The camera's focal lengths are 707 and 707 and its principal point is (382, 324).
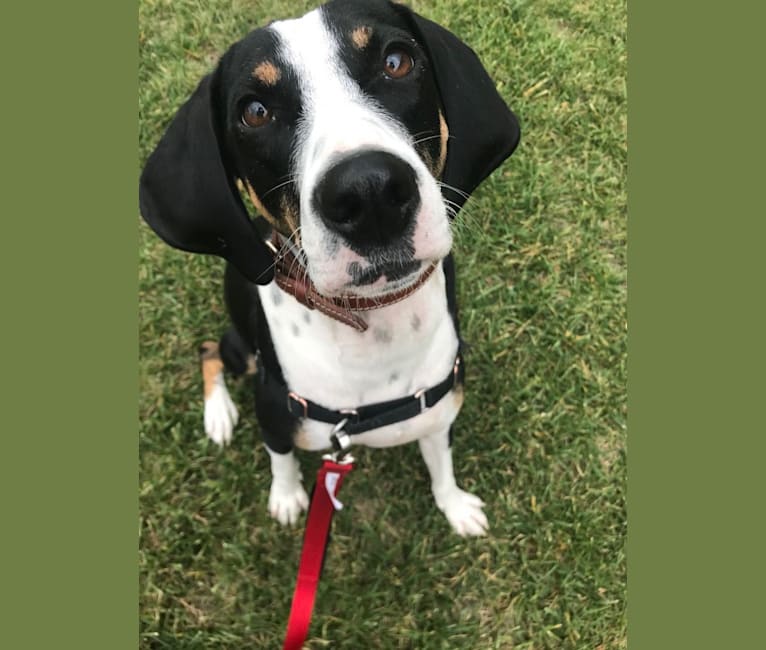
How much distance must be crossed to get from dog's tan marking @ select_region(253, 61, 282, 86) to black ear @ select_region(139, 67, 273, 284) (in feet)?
0.77

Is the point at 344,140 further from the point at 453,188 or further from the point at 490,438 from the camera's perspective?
the point at 490,438

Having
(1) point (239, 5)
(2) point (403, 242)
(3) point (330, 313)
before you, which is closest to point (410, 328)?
(3) point (330, 313)

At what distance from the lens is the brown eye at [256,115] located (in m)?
2.24

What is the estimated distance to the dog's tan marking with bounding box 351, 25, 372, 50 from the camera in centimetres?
220

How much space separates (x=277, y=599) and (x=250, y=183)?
2337 mm

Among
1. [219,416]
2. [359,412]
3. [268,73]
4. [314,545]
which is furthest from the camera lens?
[219,416]

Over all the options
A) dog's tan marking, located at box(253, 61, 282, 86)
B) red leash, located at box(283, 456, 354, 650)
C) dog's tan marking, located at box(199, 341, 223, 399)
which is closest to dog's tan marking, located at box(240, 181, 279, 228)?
dog's tan marking, located at box(253, 61, 282, 86)

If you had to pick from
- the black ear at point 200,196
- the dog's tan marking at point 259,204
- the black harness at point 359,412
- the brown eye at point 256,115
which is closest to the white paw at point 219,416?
the black harness at point 359,412

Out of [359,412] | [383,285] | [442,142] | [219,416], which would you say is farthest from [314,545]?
[442,142]

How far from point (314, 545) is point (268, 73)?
1.96 metres

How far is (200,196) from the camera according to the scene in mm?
2348

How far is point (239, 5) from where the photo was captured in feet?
16.1

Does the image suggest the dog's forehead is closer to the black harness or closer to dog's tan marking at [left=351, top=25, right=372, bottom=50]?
dog's tan marking at [left=351, top=25, right=372, bottom=50]

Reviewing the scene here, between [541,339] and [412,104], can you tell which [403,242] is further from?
[541,339]
